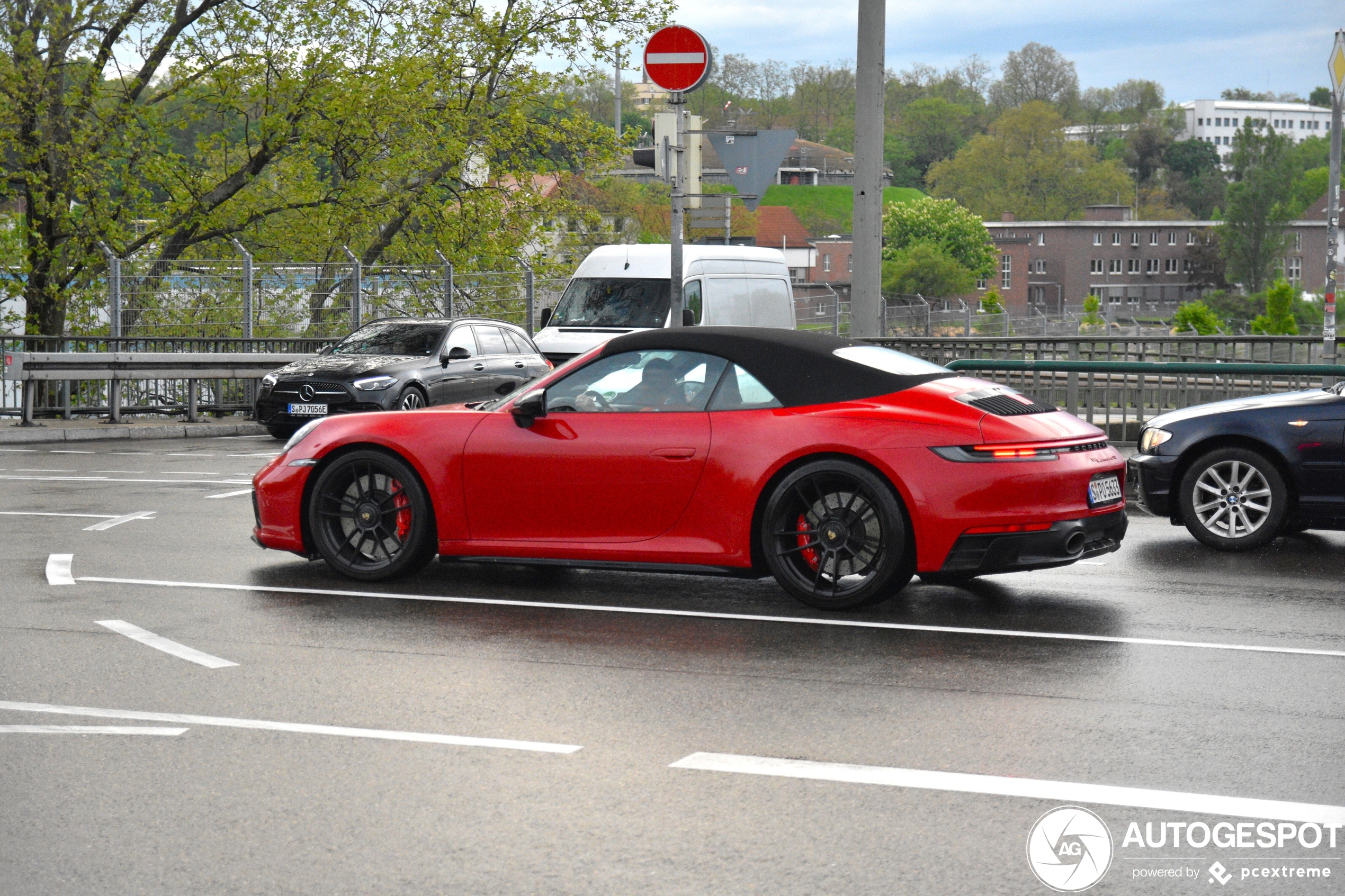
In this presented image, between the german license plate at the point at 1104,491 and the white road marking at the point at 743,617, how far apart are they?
76cm

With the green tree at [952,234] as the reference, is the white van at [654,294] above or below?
below

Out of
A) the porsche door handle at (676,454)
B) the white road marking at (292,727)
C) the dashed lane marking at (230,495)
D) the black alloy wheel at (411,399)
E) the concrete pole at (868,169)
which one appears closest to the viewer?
the white road marking at (292,727)

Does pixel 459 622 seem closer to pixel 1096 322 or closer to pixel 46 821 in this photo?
pixel 46 821

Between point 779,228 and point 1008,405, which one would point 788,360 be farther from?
point 779,228

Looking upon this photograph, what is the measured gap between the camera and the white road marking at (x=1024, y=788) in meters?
4.36

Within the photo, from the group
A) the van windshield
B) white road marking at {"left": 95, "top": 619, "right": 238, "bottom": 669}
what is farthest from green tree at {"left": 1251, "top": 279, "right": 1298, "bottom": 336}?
white road marking at {"left": 95, "top": 619, "right": 238, "bottom": 669}

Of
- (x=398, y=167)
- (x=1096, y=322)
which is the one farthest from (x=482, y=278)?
(x=1096, y=322)

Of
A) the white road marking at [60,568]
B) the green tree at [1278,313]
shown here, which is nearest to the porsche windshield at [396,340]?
the white road marking at [60,568]

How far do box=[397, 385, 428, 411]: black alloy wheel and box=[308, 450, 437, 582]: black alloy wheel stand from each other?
30.9 feet

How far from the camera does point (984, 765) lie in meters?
4.83

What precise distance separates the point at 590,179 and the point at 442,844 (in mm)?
29860

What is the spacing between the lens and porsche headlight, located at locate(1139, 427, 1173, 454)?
33.3 feet

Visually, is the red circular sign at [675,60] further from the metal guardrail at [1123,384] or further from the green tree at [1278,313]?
the green tree at [1278,313]

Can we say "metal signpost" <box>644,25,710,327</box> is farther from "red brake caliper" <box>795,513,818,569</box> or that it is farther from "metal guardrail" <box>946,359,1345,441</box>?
"red brake caliper" <box>795,513,818,569</box>
